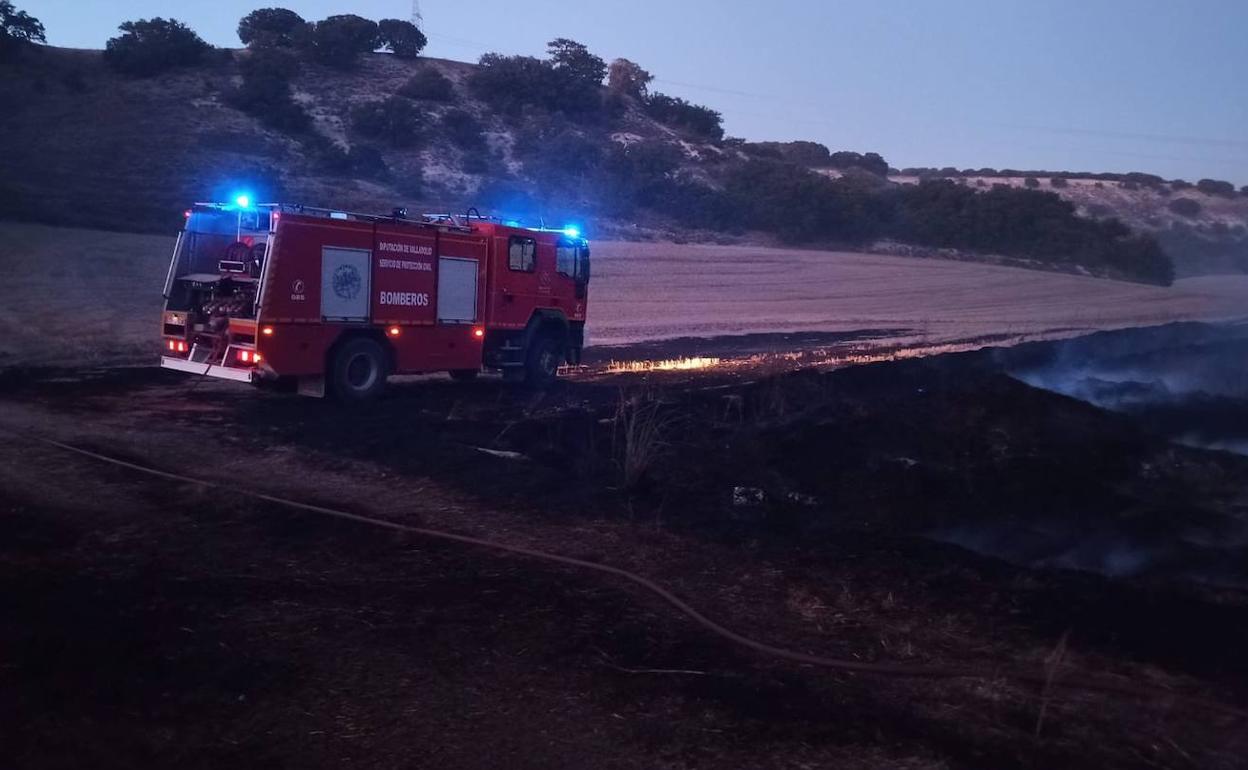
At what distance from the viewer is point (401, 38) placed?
70375mm

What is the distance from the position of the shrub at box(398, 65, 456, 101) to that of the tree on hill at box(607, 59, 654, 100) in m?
17.9

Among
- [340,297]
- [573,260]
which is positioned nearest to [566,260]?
[573,260]

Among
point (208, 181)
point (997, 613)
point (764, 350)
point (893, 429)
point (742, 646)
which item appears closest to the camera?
point (742, 646)

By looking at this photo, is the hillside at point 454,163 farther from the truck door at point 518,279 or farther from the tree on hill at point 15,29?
the truck door at point 518,279

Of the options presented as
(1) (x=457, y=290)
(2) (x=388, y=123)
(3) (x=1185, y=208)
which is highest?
(3) (x=1185, y=208)

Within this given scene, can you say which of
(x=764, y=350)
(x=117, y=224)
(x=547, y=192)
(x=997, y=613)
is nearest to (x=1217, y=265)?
(x=547, y=192)

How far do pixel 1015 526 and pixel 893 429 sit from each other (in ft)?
13.9

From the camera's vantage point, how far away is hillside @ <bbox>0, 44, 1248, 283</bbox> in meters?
43.8

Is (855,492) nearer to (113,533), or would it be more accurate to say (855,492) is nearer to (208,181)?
(113,533)

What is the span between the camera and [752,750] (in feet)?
19.4

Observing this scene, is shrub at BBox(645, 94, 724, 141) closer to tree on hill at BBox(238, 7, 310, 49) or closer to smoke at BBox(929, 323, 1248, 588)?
tree on hill at BBox(238, 7, 310, 49)

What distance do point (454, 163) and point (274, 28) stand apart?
16305 mm

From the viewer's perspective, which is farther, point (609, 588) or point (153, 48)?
point (153, 48)

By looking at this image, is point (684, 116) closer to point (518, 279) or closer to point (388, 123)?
point (388, 123)
